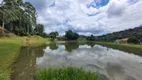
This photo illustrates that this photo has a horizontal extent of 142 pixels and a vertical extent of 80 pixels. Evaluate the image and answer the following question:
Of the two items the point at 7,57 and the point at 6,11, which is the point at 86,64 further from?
the point at 6,11

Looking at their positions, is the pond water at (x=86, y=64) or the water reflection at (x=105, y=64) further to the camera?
the water reflection at (x=105, y=64)

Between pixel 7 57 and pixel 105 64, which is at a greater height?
pixel 7 57

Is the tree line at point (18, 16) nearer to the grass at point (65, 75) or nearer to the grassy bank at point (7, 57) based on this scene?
the grassy bank at point (7, 57)

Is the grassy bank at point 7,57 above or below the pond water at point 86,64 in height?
above

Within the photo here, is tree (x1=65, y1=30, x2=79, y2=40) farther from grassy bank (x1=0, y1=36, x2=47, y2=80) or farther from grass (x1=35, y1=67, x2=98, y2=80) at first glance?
grass (x1=35, y1=67, x2=98, y2=80)

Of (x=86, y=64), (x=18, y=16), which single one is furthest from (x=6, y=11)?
(x=86, y=64)

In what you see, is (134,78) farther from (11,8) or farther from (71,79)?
(11,8)

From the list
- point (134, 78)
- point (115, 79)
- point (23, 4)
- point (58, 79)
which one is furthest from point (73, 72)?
point (23, 4)

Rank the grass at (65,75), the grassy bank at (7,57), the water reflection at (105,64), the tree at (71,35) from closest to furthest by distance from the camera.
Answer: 1. the grass at (65,75)
2. the grassy bank at (7,57)
3. the water reflection at (105,64)
4. the tree at (71,35)

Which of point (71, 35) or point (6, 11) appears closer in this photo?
point (6, 11)

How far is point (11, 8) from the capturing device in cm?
4084

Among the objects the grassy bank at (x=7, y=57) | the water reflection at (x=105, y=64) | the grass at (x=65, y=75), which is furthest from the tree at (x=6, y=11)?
the grass at (x=65, y=75)

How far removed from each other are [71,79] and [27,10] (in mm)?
56295

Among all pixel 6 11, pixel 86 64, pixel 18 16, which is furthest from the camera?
pixel 18 16
